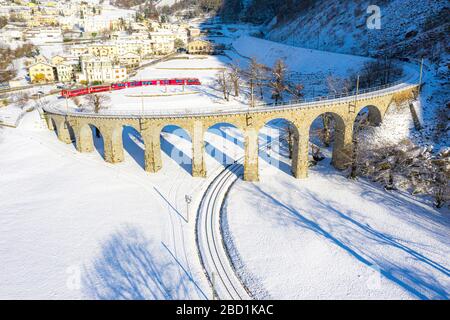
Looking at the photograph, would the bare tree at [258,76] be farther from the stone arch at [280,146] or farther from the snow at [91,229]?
the snow at [91,229]

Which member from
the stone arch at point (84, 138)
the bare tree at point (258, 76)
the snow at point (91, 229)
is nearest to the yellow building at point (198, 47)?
the bare tree at point (258, 76)

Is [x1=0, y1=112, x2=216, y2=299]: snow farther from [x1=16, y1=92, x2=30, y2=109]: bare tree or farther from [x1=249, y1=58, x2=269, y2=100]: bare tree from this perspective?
[x1=249, y1=58, x2=269, y2=100]: bare tree

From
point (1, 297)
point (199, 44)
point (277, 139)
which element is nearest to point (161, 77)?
point (199, 44)

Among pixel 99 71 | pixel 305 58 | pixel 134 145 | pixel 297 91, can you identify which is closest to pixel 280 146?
pixel 297 91

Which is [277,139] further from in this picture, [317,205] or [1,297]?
[1,297]

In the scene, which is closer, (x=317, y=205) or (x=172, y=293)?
(x=172, y=293)

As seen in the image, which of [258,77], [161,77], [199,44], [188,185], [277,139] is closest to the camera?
[188,185]
